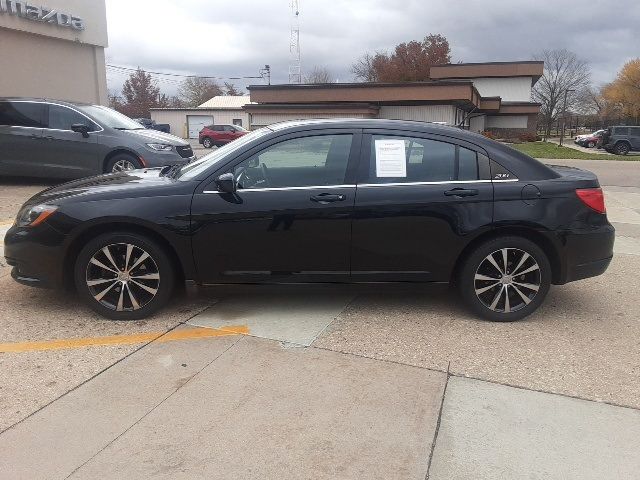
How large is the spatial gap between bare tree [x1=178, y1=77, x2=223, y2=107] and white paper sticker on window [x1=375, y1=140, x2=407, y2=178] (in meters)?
80.1

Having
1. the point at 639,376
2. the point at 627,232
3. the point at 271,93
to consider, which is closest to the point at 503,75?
the point at 271,93

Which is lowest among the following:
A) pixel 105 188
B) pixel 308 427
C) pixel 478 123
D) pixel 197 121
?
pixel 308 427

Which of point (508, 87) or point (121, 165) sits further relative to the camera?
point (508, 87)

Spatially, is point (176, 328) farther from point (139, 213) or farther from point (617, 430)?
point (617, 430)

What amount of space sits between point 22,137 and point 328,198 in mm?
7980

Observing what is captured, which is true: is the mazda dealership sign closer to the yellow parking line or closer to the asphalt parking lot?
the asphalt parking lot

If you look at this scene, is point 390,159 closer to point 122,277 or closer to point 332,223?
point 332,223

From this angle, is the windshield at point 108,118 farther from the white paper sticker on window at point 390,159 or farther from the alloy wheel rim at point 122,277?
the white paper sticker on window at point 390,159

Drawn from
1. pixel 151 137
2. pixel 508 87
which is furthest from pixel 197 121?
pixel 151 137

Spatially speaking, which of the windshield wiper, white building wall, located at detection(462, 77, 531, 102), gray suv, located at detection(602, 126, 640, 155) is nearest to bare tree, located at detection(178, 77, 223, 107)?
white building wall, located at detection(462, 77, 531, 102)

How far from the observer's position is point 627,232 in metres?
7.95

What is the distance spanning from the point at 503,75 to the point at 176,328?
5554 centimetres

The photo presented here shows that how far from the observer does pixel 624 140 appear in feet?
106

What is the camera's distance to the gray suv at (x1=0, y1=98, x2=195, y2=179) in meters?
9.41
